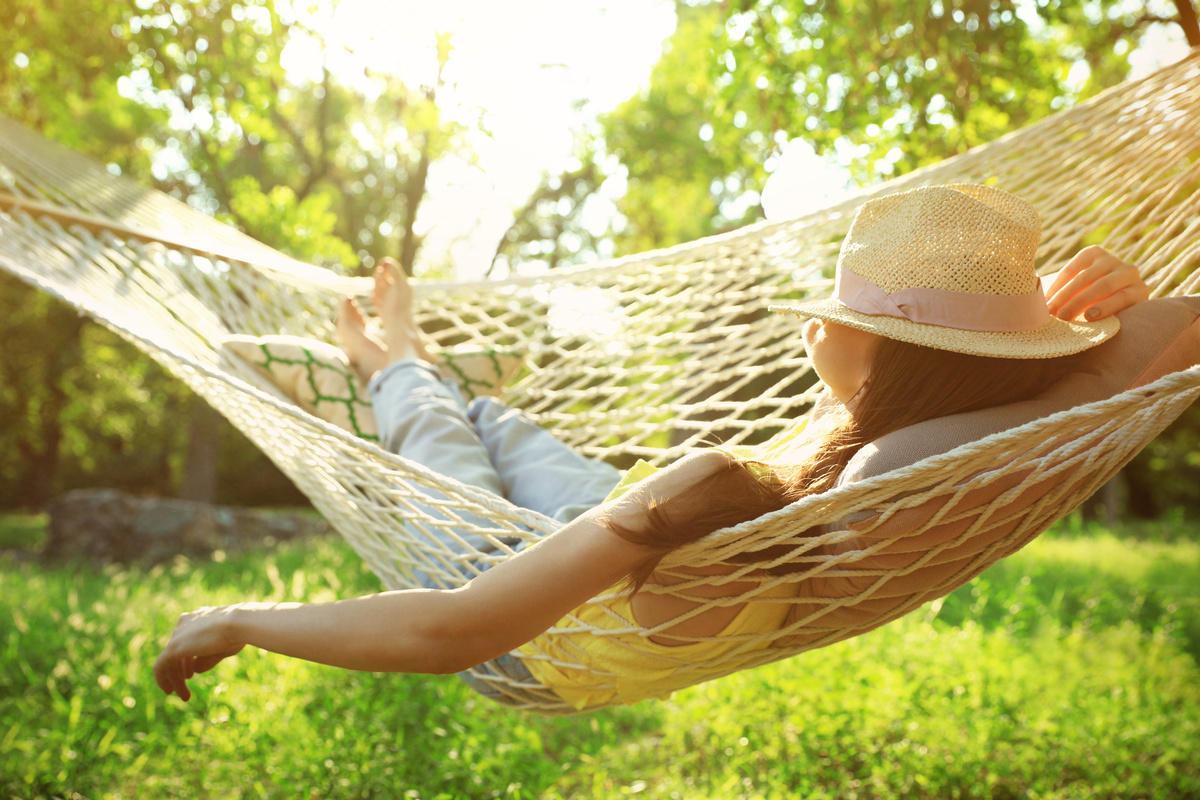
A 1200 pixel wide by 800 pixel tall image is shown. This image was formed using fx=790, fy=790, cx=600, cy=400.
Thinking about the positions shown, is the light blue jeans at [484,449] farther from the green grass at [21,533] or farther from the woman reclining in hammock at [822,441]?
the green grass at [21,533]

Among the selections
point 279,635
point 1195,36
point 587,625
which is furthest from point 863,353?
point 1195,36

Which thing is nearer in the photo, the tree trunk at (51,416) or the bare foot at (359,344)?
the bare foot at (359,344)

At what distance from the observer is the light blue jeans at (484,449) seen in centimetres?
118

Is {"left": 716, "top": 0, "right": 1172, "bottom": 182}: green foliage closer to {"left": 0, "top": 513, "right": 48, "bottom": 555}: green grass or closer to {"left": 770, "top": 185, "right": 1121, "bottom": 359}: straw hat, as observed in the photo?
{"left": 770, "top": 185, "right": 1121, "bottom": 359}: straw hat

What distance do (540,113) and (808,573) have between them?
4.34 metres

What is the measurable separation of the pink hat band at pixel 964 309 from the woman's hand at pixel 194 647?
717 millimetres

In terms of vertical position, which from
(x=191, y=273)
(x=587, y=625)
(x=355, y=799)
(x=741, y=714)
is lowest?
(x=741, y=714)

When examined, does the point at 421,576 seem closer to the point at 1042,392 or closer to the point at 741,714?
the point at 1042,392

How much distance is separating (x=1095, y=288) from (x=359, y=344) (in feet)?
4.57

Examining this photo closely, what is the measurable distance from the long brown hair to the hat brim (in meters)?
0.03

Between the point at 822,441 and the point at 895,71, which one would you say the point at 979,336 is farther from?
the point at 895,71

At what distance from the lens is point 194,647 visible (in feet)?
2.57

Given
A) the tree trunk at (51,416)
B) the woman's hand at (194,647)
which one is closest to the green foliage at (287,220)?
the woman's hand at (194,647)

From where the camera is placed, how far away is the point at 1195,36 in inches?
55.7
